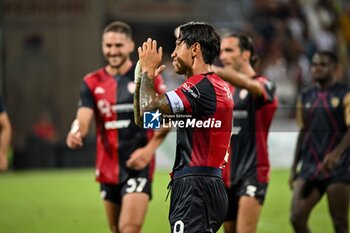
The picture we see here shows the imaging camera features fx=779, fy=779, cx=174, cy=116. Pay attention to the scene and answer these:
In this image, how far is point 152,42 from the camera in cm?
516

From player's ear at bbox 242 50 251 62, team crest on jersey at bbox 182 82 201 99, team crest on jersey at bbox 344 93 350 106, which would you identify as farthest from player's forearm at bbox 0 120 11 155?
team crest on jersey at bbox 344 93 350 106

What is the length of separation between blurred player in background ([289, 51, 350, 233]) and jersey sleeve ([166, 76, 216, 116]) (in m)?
3.18

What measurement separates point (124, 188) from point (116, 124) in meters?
0.65

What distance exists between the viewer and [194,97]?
16.9 ft

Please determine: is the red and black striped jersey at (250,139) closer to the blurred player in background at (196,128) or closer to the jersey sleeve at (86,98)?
the jersey sleeve at (86,98)

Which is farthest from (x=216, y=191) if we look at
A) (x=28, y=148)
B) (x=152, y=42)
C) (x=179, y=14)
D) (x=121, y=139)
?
(x=179, y=14)

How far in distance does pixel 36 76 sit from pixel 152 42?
16343 millimetres

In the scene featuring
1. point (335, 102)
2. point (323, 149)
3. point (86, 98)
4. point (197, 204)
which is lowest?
point (323, 149)

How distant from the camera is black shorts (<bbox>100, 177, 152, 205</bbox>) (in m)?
7.50

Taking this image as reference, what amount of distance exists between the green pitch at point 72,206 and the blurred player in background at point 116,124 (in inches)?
72.1

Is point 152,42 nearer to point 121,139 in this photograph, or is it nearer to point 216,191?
point 216,191

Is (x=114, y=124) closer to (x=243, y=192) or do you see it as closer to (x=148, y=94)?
(x=243, y=192)

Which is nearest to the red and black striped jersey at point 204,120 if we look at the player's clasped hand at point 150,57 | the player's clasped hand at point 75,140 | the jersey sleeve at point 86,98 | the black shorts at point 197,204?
the black shorts at point 197,204

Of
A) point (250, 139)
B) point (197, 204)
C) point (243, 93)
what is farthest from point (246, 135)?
point (197, 204)
